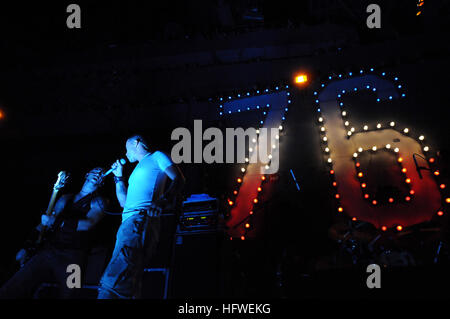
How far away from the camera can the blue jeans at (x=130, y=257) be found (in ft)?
6.71

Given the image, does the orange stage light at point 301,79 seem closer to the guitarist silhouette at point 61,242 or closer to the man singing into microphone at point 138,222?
the man singing into microphone at point 138,222

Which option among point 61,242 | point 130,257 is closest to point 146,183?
point 130,257

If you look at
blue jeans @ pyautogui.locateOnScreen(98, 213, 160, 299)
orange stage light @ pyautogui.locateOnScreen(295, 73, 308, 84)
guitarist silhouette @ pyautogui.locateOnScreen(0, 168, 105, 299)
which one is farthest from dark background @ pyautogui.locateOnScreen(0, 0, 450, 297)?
blue jeans @ pyautogui.locateOnScreen(98, 213, 160, 299)

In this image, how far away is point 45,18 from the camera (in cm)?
610

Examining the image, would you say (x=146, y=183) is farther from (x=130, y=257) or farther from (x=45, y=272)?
(x=45, y=272)

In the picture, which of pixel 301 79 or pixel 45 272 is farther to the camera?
pixel 301 79

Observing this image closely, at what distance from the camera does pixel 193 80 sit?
226 inches

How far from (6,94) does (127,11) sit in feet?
10.6

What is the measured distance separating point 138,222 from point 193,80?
4.01 m

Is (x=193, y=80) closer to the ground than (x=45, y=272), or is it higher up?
higher up

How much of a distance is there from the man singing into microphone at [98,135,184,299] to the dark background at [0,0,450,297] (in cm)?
146

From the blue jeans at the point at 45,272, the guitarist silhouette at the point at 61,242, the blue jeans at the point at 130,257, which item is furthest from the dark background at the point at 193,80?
the blue jeans at the point at 130,257
